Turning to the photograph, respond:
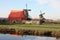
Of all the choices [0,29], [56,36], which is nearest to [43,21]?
[0,29]

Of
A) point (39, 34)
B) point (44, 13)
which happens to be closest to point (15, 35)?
point (39, 34)

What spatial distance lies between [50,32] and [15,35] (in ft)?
18.5

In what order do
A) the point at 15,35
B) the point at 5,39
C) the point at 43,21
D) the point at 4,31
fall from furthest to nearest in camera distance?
1. the point at 43,21
2. the point at 4,31
3. the point at 15,35
4. the point at 5,39

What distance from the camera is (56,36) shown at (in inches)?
1359

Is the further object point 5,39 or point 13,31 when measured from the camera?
point 13,31

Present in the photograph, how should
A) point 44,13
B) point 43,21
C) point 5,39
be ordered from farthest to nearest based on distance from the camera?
point 44,13
point 43,21
point 5,39

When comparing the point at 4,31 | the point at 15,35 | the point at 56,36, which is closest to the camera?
the point at 56,36

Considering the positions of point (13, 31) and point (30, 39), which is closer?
point (30, 39)

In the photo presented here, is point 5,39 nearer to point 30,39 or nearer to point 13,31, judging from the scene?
point 30,39

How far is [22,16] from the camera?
74.9 metres

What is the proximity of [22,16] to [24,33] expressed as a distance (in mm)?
37108

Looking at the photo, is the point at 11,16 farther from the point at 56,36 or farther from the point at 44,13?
the point at 56,36

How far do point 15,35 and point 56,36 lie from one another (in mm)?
6971

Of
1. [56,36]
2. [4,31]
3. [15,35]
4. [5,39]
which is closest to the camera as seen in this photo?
[5,39]
